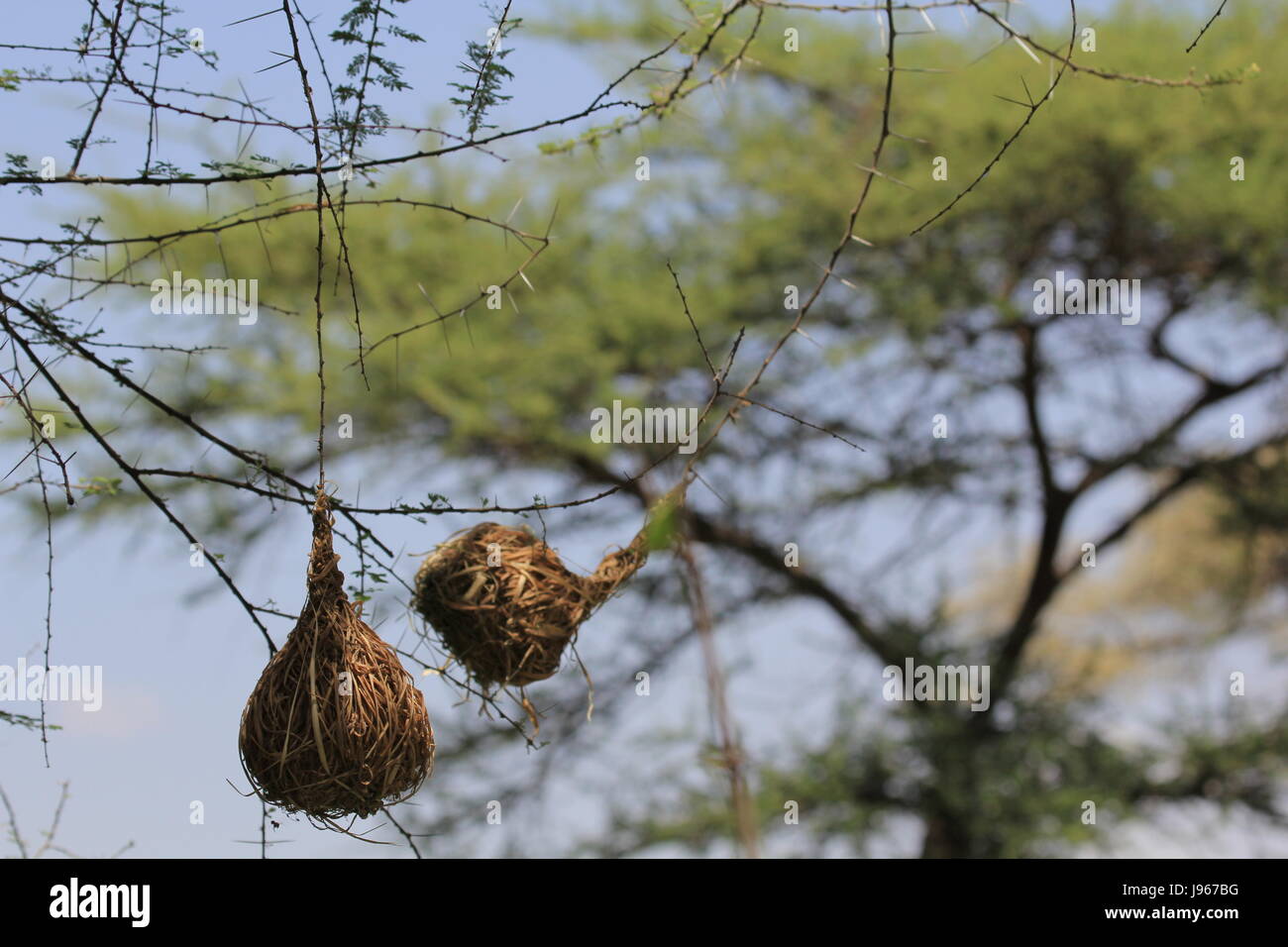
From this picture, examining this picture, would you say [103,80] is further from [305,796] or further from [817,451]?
[817,451]

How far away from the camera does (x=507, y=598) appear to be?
7.31 ft

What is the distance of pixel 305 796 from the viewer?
1.85 meters

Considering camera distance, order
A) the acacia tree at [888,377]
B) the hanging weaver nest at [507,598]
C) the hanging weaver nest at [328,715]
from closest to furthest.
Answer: the hanging weaver nest at [328,715]
the hanging weaver nest at [507,598]
the acacia tree at [888,377]

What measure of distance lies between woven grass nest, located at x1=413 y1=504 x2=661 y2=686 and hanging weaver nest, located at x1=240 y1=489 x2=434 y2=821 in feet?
1.03

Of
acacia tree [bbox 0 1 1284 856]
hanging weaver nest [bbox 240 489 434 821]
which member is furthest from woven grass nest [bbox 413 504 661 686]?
acacia tree [bbox 0 1 1284 856]

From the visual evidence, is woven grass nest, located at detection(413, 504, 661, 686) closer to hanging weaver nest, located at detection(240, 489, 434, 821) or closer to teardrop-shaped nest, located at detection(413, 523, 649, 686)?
teardrop-shaped nest, located at detection(413, 523, 649, 686)

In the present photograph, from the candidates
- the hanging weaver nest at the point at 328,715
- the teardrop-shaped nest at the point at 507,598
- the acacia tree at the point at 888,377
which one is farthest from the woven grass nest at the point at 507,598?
the acacia tree at the point at 888,377

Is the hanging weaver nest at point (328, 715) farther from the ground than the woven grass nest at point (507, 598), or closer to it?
closer to it

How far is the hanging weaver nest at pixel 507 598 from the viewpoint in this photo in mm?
2225

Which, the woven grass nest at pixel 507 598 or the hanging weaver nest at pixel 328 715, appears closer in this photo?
the hanging weaver nest at pixel 328 715

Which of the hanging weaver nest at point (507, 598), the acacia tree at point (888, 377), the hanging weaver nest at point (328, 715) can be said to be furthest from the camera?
the acacia tree at point (888, 377)

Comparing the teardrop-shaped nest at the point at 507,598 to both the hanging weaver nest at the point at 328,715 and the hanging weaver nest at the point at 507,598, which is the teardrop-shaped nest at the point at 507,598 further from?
the hanging weaver nest at the point at 328,715

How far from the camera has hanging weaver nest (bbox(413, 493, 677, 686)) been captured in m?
2.22
